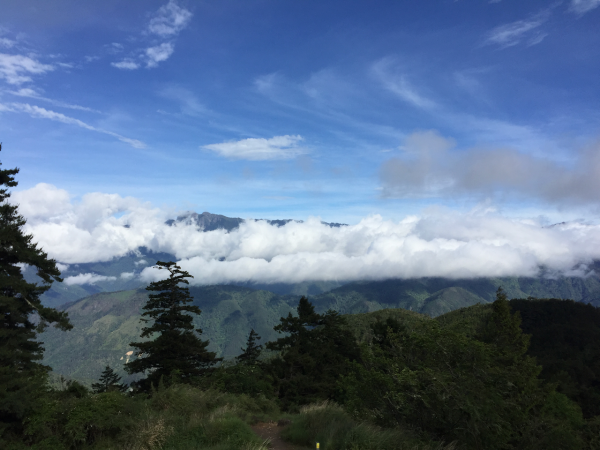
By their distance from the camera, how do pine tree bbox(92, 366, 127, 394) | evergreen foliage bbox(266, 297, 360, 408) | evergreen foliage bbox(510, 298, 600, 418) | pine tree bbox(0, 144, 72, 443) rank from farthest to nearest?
evergreen foliage bbox(510, 298, 600, 418) < evergreen foliage bbox(266, 297, 360, 408) < pine tree bbox(92, 366, 127, 394) < pine tree bbox(0, 144, 72, 443)

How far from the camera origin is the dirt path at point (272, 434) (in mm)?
11109

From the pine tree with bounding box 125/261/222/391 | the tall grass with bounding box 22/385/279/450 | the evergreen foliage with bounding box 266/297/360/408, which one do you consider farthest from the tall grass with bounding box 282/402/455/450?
the evergreen foliage with bounding box 266/297/360/408

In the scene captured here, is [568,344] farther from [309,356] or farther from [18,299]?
[18,299]

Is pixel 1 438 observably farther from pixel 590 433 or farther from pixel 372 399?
pixel 590 433

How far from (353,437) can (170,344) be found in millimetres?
24831

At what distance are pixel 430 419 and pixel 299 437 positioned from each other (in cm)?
432

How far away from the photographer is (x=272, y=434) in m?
12.9

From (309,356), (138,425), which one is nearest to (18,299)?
(138,425)

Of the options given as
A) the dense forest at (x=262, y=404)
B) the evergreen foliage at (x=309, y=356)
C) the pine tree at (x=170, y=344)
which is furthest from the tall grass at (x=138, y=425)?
the evergreen foliage at (x=309, y=356)

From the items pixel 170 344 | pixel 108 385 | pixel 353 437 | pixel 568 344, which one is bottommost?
pixel 568 344

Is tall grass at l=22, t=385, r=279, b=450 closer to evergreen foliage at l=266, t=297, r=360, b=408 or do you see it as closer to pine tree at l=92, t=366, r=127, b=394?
pine tree at l=92, t=366, r=127, b=394

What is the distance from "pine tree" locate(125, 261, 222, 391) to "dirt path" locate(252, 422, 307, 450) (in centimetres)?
1611

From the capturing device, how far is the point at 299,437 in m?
11.4

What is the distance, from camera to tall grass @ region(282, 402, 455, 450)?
843 centimetres
